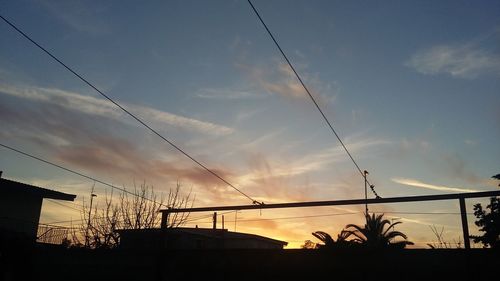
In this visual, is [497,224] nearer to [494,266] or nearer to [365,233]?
[365,233]

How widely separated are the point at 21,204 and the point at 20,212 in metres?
0.46

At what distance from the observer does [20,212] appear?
23.2 metres

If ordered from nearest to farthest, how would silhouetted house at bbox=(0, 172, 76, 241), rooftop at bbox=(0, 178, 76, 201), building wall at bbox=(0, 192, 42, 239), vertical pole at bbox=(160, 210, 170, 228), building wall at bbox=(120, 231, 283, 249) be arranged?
vertical pole at bbox=(160, 210, 170, 228)
rooftop at bbox=(0, 178, 76, 201)
silhouetted house at bbox=(0, 172, 76, 241)
building wall at bbox=(0, 192, 42, 239)
building wall at bbox=(120, 231, 283, 249)

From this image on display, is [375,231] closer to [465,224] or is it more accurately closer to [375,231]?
[375,231]

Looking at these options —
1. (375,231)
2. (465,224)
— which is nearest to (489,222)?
(375,231)

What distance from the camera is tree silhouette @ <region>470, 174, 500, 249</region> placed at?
118ft

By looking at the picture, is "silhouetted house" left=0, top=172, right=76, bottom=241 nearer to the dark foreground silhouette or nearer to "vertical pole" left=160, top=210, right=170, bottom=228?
the dark foreground silhouette

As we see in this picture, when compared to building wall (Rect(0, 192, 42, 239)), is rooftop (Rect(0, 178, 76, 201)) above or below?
above

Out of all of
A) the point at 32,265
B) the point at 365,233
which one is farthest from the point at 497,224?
the point at 32,265

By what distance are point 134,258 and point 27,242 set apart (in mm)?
4054

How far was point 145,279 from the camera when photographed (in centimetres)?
925

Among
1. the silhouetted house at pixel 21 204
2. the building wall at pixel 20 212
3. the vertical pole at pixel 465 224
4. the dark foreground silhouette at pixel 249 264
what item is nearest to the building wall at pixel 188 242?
the silhouetted house at pixel 21 204

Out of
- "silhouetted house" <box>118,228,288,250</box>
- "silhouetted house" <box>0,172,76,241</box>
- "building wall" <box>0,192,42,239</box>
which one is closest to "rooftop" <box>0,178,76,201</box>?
"silhouetted house" <box>0,172,76,241</box>

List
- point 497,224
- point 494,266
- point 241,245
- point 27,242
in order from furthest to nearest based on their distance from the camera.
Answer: point 241,245
point 497,224
point 27,242
point 494,266
